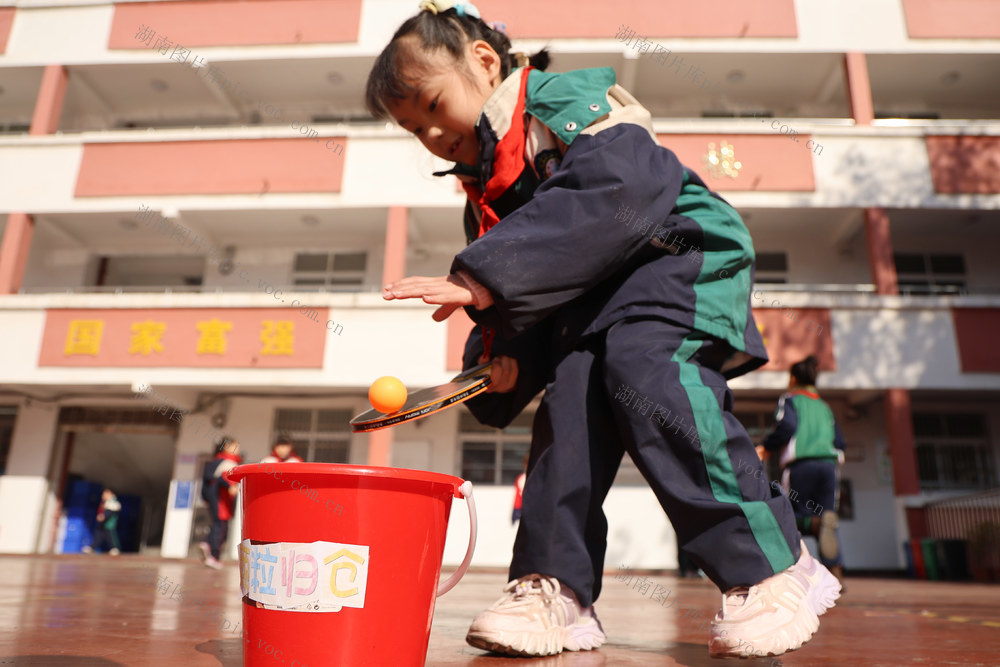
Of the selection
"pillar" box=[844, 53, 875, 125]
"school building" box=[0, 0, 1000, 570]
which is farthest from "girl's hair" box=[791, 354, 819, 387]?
"pillar" box=[844, 53, 875, 125]

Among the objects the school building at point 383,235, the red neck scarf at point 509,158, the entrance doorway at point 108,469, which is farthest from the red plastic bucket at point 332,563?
the entrance doorway at point 108,469

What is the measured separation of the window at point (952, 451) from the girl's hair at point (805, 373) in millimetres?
7570

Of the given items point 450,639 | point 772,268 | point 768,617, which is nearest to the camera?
point 768,617

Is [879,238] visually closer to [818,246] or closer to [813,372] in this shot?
[818,246]

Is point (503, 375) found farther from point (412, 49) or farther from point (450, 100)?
point (412, 49)

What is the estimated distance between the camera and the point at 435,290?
1269 millimetres

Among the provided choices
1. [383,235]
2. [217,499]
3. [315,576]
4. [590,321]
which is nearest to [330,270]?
[383,235]

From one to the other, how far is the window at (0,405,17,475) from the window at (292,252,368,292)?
17.5 feet

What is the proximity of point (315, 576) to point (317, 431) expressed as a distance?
1092cm

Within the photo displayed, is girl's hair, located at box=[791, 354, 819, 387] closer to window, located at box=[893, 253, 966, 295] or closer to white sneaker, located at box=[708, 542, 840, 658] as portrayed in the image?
white sneaker, located at box=[708, 542, 840, 658]

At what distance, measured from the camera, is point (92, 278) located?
506 inches

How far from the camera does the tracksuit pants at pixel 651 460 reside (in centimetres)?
129

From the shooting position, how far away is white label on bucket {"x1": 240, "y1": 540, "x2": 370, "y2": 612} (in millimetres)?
1027

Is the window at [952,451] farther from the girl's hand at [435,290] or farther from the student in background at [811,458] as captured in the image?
the girl's hand at [435,290]
